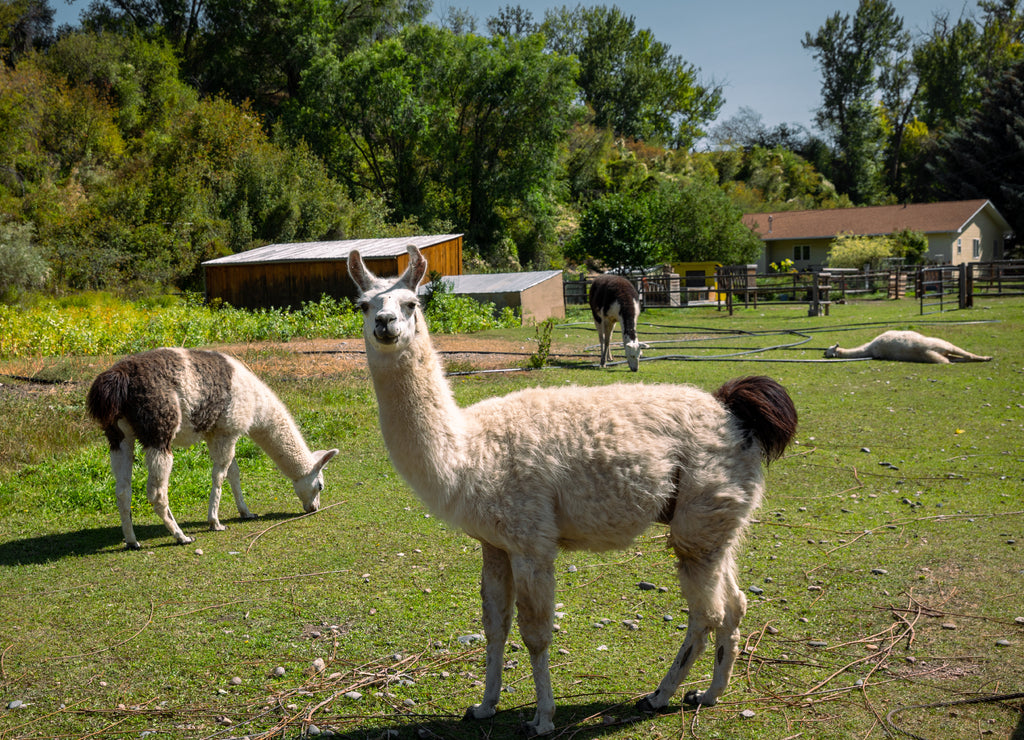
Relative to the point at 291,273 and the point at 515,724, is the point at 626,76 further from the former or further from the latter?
the point at 515,724

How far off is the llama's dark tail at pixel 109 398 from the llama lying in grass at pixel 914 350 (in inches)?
561

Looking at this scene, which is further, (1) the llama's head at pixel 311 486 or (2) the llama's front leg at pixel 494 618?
(1) the llama's head at pixel 311 486

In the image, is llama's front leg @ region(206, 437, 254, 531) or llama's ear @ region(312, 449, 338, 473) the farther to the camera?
llama's ear @ region(312, 449, 338, 473)

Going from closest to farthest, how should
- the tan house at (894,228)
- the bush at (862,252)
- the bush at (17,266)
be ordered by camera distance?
the bush at (17,266), the bush at (862,252), the tan house at (894,228)

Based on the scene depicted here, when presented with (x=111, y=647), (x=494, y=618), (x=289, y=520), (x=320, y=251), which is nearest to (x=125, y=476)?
(x=289, y=520)

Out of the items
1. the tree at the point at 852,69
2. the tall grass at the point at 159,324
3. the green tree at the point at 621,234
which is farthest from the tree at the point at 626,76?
the tall grass at the point at 159,324

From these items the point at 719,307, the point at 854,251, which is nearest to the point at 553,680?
the point at 719,307

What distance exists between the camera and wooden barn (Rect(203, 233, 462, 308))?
84.1 feet

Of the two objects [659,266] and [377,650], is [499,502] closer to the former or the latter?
[377,650]

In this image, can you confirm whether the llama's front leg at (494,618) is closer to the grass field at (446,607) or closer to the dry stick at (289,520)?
the grass field at (446,607)

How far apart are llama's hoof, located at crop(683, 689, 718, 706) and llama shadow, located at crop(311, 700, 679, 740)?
0.09m

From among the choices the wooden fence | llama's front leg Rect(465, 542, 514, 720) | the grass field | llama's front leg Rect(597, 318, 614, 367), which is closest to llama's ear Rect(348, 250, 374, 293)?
llama's front leg Rect(465, 542, 514, 720)

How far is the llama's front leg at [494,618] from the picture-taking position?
12.8 feet

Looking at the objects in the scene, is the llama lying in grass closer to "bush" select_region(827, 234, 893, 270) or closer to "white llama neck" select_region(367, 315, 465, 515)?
"white llama neck" select_region(367, 315, 465, 515)
